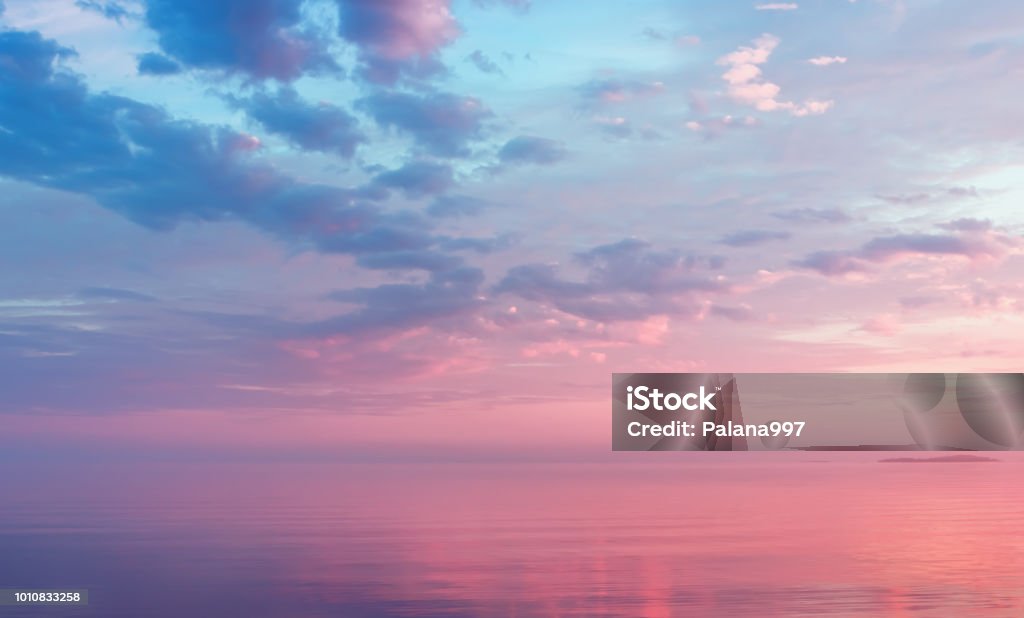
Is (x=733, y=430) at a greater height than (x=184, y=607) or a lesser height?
greater

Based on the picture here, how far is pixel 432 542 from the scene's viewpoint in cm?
5116

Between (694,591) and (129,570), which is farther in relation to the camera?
(129,570)

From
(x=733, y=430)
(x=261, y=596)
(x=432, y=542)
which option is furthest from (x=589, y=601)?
(x=432, y=542)

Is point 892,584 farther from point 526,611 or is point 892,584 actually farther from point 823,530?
point 823,530

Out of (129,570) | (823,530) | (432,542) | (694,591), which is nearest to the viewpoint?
(694,591)

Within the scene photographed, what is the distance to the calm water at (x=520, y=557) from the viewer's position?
3416cm

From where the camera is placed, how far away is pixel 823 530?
57.8m

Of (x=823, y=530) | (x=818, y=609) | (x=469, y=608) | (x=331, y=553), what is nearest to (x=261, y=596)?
(x=469, y=608)

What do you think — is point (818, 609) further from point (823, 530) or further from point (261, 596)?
point (823, 530)

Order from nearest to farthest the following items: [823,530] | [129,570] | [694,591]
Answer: [694,591] → [129,570] → [823,530]

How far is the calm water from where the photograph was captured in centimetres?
3416

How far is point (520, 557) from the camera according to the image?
45031 millimetres

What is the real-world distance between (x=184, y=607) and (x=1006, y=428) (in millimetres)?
40175

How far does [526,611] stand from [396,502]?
50.2 metres
